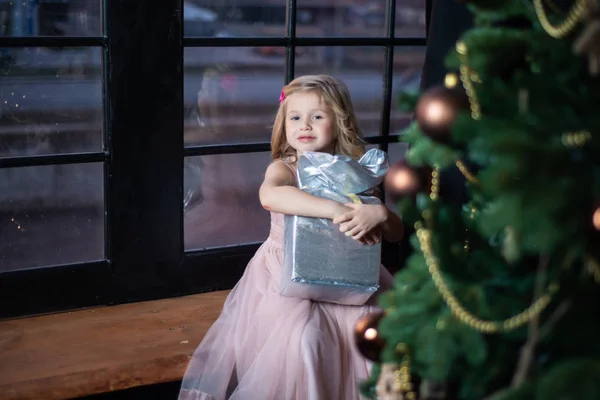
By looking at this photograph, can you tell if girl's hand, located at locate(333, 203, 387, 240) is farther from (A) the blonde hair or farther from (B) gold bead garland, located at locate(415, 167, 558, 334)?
(B) gold bead garland, located at locate(415, 167, 558, 334)

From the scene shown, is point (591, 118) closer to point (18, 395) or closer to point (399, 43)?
point (18, 395)

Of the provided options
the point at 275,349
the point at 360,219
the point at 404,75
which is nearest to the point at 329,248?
the point at 360,219

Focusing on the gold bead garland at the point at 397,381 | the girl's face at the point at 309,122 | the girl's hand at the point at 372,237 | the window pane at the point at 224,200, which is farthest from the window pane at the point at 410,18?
the gold bead garland at the point at 397,381

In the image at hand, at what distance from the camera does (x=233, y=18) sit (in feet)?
7.81

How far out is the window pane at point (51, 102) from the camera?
84.6 inches

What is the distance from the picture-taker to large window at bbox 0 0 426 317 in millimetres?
2162

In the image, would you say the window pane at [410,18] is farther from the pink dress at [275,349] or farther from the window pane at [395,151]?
the pink dress at [275,349]

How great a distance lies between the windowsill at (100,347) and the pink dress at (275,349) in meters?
0.08

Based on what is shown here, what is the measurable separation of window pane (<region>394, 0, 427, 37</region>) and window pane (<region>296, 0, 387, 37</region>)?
62mm

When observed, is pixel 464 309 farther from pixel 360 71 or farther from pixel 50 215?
pixel 360 71

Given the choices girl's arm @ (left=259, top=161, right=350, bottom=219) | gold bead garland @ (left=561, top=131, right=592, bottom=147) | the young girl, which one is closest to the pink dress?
the young girl

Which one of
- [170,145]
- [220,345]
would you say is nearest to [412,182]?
[220,345]

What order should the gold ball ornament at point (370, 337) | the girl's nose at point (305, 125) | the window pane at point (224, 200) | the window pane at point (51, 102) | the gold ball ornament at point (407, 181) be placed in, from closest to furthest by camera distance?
1. the gold ball ornament at point (407, 181)
2. the gold ball ornament at point (370, 337)
3. the girl's nose at point (305, 125)
4. the window pane at point (51, 102)
5. the window pane at point (224, 200)

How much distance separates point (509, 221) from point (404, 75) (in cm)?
171
